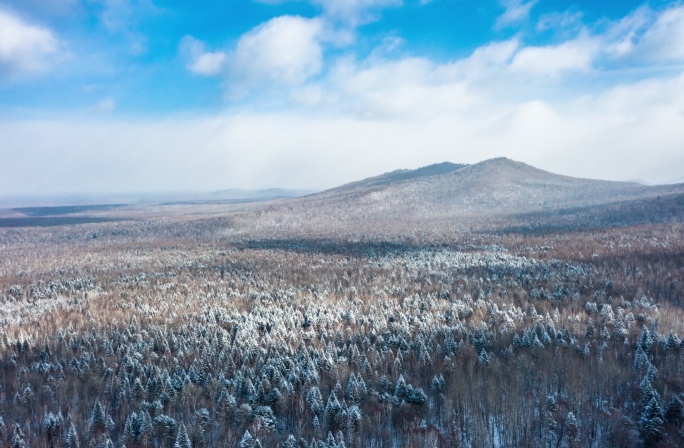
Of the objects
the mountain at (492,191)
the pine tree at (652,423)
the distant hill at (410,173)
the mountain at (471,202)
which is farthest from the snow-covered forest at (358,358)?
the distant hill at (410,173)

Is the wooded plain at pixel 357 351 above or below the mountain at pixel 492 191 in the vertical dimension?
below

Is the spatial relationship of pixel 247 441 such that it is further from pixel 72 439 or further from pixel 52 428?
pixel 52 428

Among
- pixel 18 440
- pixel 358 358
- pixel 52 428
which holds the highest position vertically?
pixel 18 440

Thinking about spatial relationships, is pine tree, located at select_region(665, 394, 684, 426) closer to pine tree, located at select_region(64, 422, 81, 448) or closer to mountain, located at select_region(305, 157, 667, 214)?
pine tree, located at select_region(64, 422, 81, 448)

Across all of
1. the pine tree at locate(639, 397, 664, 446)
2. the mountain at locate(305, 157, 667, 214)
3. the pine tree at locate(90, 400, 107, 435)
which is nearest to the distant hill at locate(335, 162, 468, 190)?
the mountain at locate(305, 157, 667, 214)

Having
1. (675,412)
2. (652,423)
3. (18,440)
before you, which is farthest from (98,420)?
(675,412)

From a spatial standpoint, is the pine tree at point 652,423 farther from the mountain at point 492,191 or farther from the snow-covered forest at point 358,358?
the mountain at point 492,191

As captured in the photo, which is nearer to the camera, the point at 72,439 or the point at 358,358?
the point at 72,439

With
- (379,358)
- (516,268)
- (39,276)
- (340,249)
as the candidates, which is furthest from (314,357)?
(39,276)

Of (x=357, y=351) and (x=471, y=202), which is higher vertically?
(x=471, y=202)
